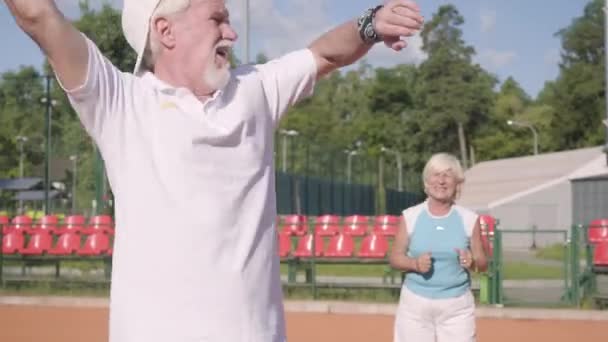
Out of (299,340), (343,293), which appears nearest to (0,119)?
(343,293)

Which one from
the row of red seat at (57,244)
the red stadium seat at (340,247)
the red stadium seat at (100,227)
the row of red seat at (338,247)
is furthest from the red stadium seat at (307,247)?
the red stadium seat at (100,227)

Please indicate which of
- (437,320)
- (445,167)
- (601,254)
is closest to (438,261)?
(437,320)

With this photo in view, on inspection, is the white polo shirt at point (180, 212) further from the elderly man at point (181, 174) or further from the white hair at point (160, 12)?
the white hair at point (160, 12)

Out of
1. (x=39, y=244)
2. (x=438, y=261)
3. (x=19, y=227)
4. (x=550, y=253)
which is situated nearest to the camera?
(x=438, y=261)

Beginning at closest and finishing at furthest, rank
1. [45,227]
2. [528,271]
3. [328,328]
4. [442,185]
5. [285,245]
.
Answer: [442,185] < [328,328] < [285,245] < [45,227] < [528,271]

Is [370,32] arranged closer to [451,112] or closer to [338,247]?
[338,247]

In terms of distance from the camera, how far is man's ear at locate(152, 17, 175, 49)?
8.95 feet

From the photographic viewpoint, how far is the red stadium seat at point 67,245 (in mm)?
19641

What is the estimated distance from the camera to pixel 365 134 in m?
99.1

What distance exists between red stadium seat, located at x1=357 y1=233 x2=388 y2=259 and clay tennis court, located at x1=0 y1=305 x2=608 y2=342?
6.25ft

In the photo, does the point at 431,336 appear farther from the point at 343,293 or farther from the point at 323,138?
the point at 323,138

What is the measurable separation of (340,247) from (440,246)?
12.0 meters

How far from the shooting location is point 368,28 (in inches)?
114

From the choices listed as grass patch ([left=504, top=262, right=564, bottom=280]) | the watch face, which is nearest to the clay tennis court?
grass patch ([left=504, top=262, right=564, bottom=280])
